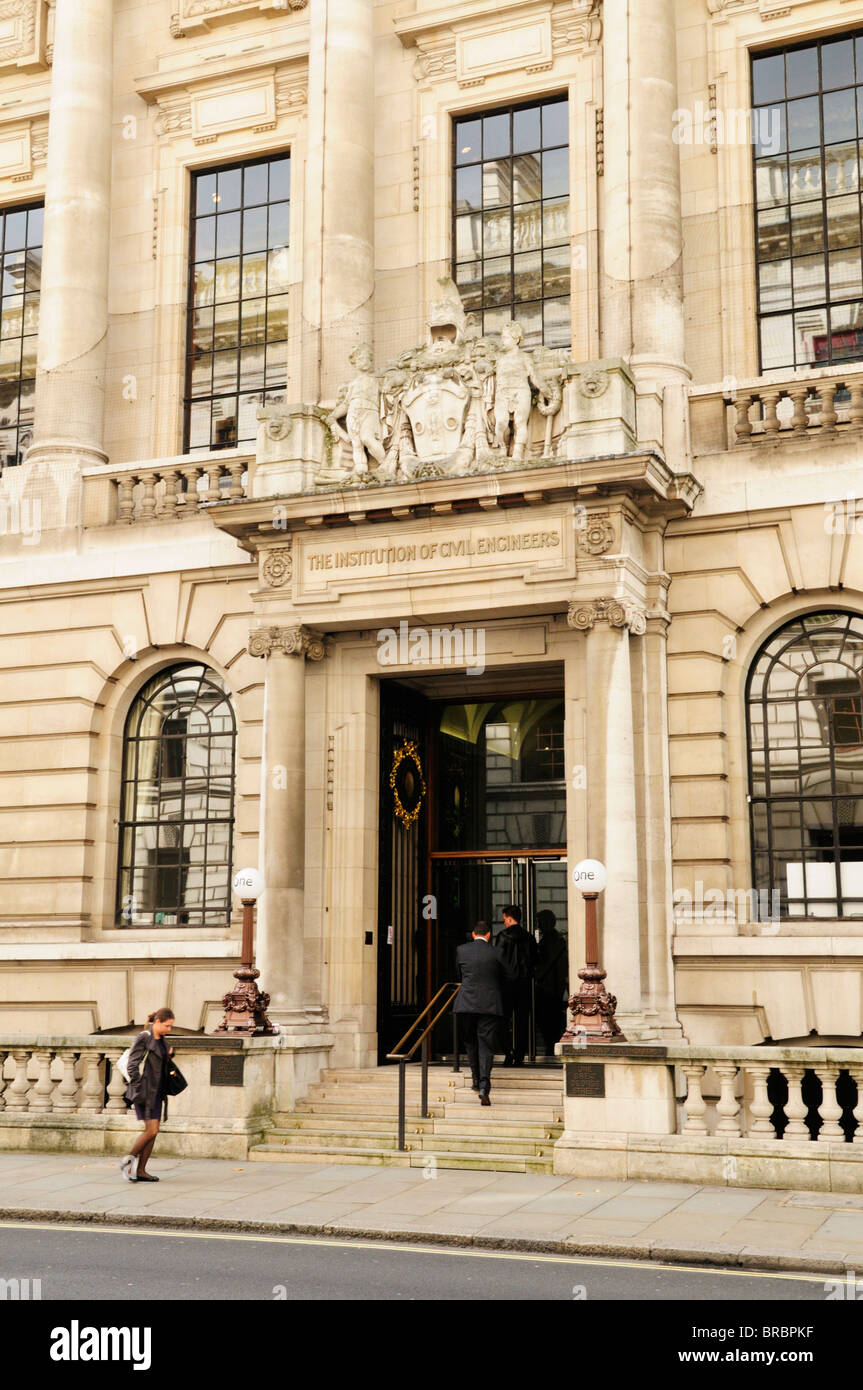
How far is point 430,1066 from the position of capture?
1944 centimetres

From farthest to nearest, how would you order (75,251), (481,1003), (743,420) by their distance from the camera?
(75,251) → (743,420) → (481,1003)

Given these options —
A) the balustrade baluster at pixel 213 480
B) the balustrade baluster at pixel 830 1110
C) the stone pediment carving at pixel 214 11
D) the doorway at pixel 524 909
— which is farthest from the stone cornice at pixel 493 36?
the balustrade baluster at pixel 830 1110

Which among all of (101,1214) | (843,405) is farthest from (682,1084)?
(843,405)

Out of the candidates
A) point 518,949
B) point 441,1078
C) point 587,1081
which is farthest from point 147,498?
point 587,1081

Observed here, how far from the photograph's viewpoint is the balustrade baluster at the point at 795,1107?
46.4ft

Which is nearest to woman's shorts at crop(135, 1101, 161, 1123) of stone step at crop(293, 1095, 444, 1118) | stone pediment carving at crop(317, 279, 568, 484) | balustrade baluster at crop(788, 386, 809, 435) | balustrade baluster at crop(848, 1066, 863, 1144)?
stone step at crop(293, 1095, 444, 1118)

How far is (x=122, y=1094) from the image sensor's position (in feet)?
56.3

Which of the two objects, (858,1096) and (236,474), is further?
(236,474)

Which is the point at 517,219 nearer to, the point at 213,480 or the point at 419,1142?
the point at 213,480

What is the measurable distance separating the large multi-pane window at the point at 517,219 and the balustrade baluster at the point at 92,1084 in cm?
1137

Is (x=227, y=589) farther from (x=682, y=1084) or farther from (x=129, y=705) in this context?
(x=682, y=1084)

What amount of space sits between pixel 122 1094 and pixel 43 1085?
100 cm
